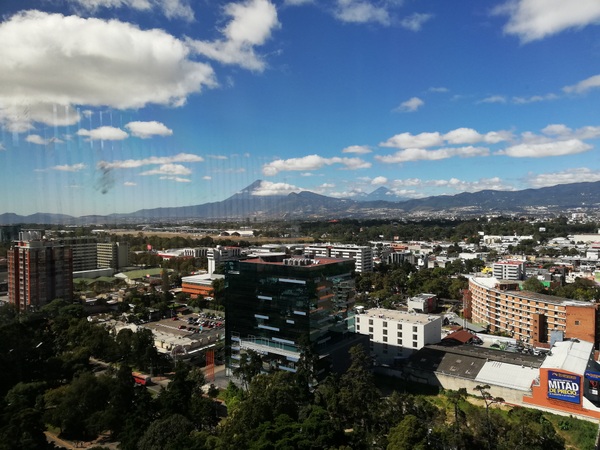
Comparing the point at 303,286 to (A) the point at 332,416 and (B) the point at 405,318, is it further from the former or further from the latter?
(B) the point at 405,318

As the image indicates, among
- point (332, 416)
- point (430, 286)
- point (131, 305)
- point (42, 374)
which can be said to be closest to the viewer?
point (332, 416)

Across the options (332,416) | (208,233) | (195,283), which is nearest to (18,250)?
(195,283)

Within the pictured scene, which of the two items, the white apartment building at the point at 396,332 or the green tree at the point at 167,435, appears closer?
the green tree at the point at 167,435

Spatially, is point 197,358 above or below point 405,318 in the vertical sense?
below

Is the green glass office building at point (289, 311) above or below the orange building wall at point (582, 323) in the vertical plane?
above

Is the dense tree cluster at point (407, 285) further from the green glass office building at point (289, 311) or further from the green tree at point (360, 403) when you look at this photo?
the green tree at point (360, 403)

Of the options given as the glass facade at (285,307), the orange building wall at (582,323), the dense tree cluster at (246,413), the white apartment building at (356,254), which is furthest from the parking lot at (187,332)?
the white apartment building at (356,254)

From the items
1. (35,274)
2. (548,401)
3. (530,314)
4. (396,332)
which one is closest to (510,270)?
(530,314)
